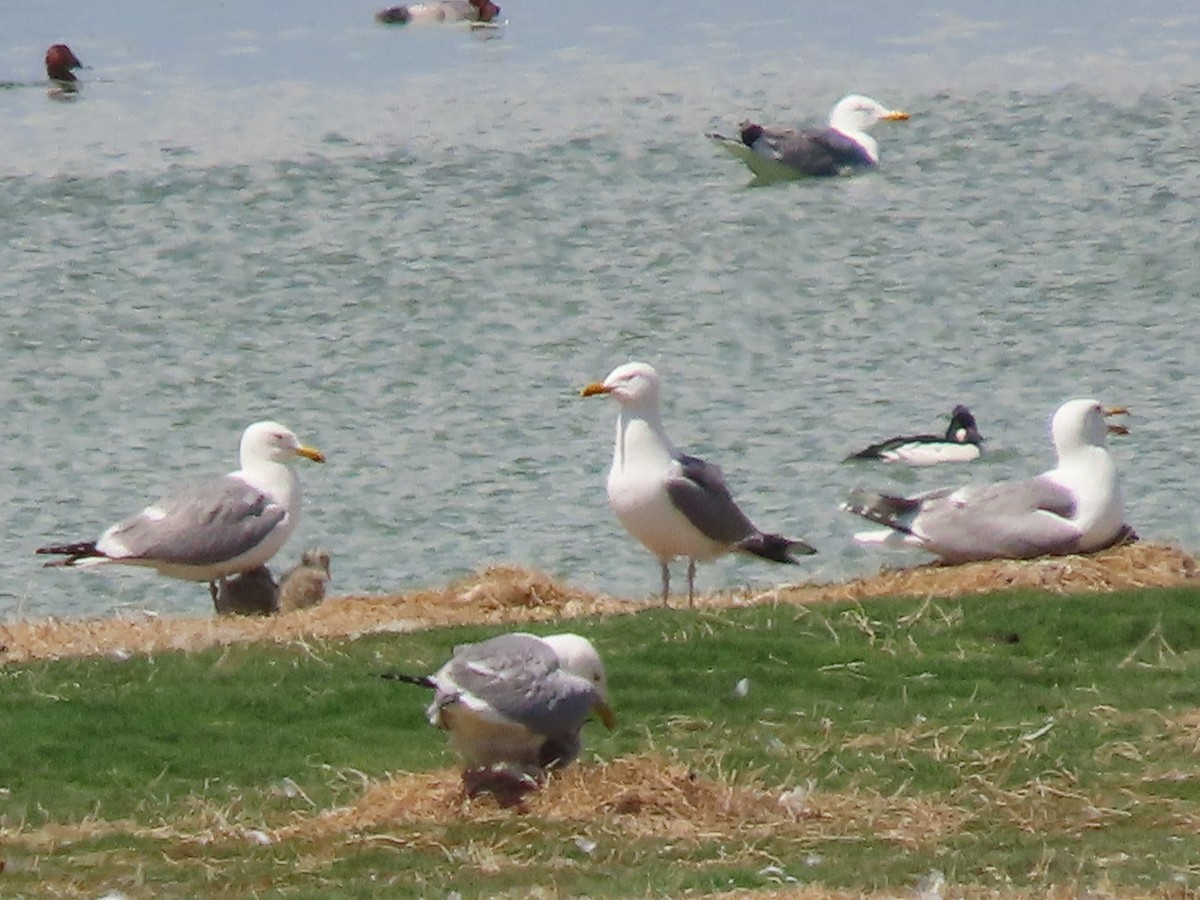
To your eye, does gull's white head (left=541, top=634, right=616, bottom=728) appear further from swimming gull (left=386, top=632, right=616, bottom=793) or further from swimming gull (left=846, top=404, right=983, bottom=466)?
swimming gull (left=846, top=404, right=983, bottom=466)

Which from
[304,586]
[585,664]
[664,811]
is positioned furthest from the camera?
[304,586]

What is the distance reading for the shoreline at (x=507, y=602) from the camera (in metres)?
11.6

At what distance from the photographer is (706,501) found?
39.9 feet

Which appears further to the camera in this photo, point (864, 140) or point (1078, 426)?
point (864, 140)

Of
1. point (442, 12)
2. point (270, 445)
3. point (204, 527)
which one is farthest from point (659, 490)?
point (442, 12)

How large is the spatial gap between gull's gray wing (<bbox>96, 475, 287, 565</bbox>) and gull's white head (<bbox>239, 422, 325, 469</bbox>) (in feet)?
0.94

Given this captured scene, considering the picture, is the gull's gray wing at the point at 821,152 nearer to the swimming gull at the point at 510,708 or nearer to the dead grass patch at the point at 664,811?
the swimming gull at the point at 510,708

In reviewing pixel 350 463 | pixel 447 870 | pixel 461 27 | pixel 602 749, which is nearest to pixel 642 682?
pixel 602 749

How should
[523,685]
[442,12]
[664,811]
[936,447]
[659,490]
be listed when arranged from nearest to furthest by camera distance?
[664,811], [523,685], [659,490], [936,447], [442,12]

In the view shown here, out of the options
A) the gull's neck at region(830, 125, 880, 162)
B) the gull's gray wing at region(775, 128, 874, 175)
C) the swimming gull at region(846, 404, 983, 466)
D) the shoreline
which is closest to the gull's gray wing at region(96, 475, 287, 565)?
the shoreline

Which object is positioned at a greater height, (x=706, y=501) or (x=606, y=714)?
(x=606, y=714)

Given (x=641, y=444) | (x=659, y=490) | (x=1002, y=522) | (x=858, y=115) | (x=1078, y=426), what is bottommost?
(x=858, y=115)

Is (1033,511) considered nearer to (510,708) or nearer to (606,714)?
(606,714)

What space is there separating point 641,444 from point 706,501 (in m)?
0.40
